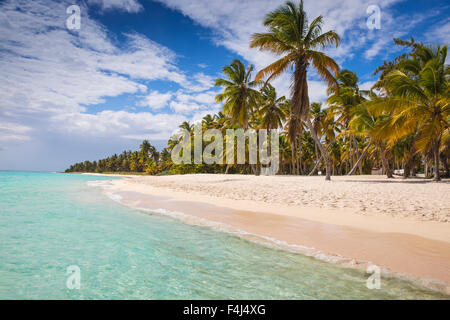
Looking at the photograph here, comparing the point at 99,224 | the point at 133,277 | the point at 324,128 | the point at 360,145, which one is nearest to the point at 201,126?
the point at 324,128

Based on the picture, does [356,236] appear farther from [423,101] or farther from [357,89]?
[357,89]

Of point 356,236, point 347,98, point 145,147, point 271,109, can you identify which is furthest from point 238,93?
point 145,147

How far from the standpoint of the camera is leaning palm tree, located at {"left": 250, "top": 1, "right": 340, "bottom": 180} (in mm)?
14523

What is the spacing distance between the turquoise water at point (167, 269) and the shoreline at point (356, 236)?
379 millimetres

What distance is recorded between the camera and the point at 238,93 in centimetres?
2392

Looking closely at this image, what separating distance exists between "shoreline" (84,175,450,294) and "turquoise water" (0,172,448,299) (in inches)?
14.9

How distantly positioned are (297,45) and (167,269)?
1549 centimetres

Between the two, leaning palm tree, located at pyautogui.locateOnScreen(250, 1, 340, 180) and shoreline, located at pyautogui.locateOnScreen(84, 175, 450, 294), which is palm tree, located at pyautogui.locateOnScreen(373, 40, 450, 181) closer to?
leaning palm tree, located at pyautogui.locateOnScreen(250, 1, 340, 180)

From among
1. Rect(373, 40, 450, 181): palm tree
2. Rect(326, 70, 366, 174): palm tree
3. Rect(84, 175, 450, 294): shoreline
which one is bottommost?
Rect(84, 175, 450, 294): shoreline

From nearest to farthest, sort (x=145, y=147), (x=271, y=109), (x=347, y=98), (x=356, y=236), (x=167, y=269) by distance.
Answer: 1. (x=167, y=269)
2. (x=356, y=236)
3. (x=347, y=98)
4. (x=271, y=109)
5. (x=145, y=147)

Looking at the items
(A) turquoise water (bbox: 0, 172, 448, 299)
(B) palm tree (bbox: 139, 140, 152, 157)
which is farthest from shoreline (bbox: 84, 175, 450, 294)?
(B) palm tree (bbox: 139, 140, 152, 157)

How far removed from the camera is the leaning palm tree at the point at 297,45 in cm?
1452

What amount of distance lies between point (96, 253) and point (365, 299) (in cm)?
433
